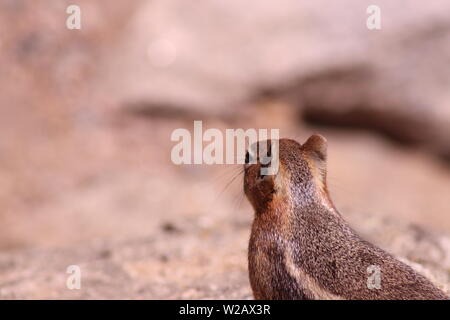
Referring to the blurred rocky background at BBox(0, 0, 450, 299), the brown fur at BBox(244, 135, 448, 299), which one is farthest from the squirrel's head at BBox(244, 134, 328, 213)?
the blurred rocky background at BBox(0, 0, 450, 299)

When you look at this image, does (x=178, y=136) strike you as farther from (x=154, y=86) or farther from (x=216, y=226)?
(x=216, y=226)

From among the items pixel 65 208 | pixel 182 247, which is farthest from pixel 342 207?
pixel 65 208

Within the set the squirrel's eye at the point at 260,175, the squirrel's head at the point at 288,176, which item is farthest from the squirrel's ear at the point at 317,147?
the squirrel's eye at the point at 260,175

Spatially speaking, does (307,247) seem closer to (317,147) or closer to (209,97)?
(317,147)

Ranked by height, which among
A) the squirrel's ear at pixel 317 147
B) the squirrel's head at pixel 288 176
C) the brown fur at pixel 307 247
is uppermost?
the squirrel's ear at pixel 317 147

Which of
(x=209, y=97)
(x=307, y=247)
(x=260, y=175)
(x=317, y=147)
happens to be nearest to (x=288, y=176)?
(x=260, y=175)

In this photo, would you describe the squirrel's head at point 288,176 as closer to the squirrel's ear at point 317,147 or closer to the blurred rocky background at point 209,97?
the squirrel's ear at point 317,147

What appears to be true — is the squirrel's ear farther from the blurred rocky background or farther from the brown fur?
the blurred rocky background

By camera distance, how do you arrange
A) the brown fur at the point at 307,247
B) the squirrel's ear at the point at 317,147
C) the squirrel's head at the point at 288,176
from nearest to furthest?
1. the brown fur at the point at 307,247
2. the squirrel's head at the point at 288,176
3. the squirrel's ear at the point at 317,147
